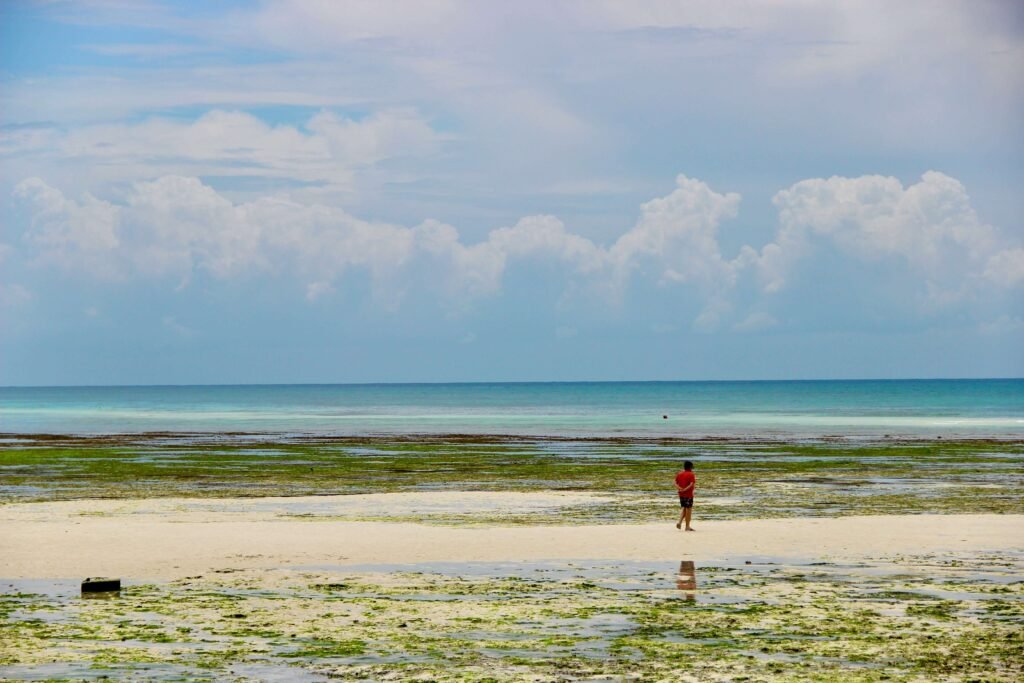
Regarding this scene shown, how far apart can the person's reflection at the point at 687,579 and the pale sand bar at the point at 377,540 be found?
43.6 inches

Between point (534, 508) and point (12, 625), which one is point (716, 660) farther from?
point (534, 508)

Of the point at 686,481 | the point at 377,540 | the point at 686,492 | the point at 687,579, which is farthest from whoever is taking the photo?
the point at 686,481

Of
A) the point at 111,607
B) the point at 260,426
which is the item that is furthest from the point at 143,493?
the point at 260,426

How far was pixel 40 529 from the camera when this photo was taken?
34781mm

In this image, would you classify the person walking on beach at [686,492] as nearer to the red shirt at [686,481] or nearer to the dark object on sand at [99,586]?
the red shirt at [686,481]

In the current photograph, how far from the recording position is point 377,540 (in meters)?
32.1

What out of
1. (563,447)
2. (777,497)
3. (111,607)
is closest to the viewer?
(111,607)

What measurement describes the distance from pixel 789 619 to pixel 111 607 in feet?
36.1

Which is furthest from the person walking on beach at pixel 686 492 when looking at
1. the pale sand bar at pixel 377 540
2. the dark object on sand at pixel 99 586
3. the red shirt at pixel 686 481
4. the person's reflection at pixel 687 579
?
the dark object on sand at pixel 99 586

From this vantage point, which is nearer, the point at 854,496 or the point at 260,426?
the point at 854,496

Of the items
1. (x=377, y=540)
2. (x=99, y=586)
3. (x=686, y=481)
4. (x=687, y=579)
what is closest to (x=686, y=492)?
(x=686, y=481)

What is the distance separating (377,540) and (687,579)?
9479mm

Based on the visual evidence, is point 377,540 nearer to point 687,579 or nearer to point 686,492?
point 686,492

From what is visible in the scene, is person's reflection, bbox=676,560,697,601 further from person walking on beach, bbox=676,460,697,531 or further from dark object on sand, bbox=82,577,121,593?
dark object on sand, bbox=82,577,121,593
